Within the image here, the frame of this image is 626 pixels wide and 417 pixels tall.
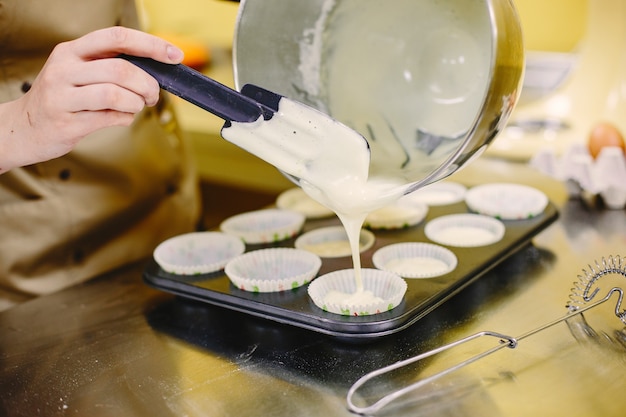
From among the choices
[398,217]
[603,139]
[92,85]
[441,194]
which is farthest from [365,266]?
[603,139]

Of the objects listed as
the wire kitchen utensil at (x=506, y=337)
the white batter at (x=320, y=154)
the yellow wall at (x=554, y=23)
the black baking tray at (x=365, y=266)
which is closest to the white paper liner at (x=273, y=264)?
the black baking tray at (x=365, y=266)

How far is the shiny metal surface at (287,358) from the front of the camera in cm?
77

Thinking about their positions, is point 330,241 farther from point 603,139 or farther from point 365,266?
point 603,139

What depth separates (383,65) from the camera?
1.07 metres

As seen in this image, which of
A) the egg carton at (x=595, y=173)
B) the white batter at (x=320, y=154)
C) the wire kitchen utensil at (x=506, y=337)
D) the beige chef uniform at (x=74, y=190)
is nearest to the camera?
the wire kitchen utensil at (x=506, y=337)

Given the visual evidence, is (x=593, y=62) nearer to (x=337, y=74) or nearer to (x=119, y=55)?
(x=337, y=74)

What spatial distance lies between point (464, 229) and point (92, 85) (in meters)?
0.67

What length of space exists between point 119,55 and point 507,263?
0.67 meters

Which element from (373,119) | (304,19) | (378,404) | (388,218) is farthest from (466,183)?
(378,404)

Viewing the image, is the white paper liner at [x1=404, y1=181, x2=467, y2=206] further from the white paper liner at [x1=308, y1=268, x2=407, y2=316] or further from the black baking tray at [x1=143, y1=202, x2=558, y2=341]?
the white paper liner at [x1=308, y1=268, x2=407, y2=316]

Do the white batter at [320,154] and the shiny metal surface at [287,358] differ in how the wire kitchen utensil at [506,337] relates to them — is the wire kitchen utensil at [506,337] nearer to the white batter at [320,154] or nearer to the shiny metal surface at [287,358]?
the shiny metal surface at [287,358]

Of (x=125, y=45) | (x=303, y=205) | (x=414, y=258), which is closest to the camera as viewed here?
(x=125, y=45)

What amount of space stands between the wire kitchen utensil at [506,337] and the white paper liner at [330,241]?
0.32 meters

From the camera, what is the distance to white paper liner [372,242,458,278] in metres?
1.05
